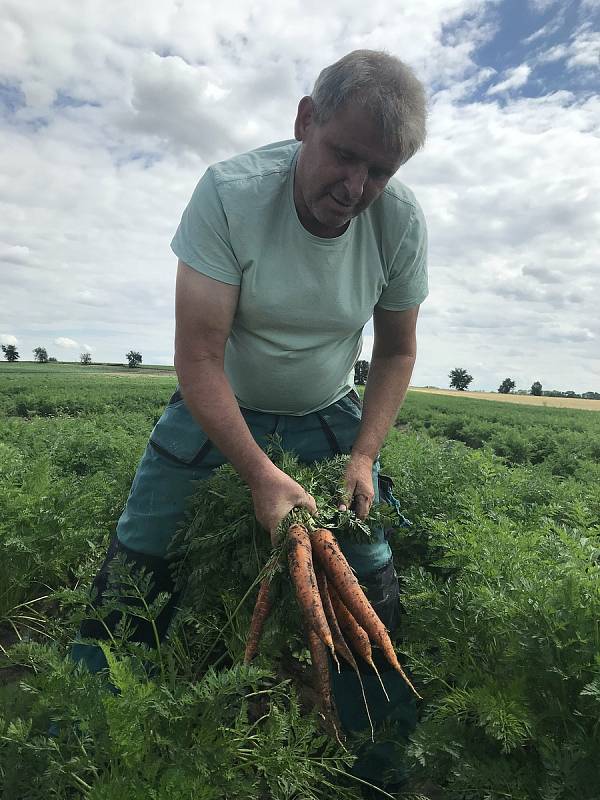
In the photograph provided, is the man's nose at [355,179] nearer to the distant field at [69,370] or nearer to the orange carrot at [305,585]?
the orange carrot at [305,585]

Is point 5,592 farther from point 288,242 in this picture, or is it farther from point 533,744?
point 533,744

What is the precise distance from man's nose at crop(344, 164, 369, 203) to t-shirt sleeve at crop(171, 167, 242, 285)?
49cm

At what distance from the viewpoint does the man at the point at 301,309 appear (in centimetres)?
208

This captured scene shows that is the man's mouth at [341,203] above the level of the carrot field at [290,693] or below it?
above

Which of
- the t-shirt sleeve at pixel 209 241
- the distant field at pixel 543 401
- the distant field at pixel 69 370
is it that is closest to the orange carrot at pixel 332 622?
the t-shirt sleeve at pixel 209 241

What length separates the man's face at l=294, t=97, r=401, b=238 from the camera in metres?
2.02

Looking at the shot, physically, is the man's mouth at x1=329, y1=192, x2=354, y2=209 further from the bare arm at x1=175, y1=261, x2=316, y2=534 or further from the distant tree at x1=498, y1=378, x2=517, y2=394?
the distant tree at x1=498, y1=378, x2=517, y2=394

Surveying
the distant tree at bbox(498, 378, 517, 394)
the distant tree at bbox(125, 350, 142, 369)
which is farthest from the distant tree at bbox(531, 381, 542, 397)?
the distant tree at bbox(125, 350, 142, 369)

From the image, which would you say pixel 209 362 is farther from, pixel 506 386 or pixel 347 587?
pixel 506 386

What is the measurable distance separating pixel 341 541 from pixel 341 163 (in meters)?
1.47

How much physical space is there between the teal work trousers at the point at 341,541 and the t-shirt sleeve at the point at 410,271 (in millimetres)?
550

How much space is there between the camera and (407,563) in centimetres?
372

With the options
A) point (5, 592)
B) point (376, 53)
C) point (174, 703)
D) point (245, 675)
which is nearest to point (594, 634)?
point (245, 675)

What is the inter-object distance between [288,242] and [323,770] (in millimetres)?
2066
